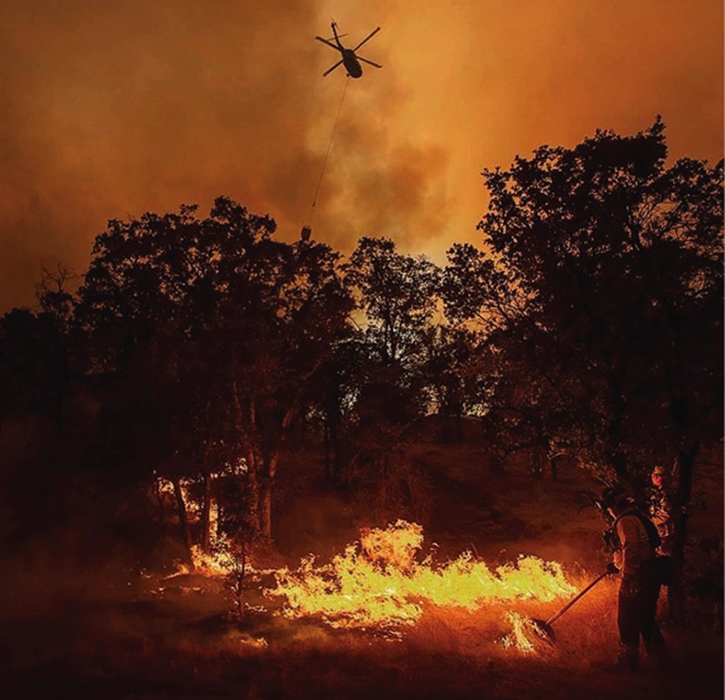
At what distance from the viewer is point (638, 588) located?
9.66 metres

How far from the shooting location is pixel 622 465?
1109 centimetres

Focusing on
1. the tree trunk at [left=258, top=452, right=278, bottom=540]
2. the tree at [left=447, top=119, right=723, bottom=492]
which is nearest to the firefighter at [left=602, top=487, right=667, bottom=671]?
the tree at [left=447, top=119, right=723, bottom=492]

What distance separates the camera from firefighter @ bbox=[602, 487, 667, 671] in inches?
379

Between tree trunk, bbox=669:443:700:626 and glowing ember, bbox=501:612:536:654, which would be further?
tree trunk, bbox=669:443:700:626

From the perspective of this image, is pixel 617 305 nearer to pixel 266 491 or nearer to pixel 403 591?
pixel 403 591

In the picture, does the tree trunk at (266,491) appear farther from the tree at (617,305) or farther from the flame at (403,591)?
the tree at (617,305)

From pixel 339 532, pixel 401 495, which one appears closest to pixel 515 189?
pixel 401 495

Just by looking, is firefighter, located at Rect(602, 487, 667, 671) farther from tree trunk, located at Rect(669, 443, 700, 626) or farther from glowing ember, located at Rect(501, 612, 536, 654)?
tree trunk, located at Rect(669, 443, 700, 626)

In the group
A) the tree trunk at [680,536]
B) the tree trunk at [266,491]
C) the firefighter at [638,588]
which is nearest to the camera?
the firefighter at [638,588]

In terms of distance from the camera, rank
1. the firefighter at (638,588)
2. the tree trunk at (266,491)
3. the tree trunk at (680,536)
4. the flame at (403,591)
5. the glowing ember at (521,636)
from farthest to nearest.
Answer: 1. the tree trunk at (266,491)
2. the flame at (403,591)
3. the tree trunk at (680,536)
4. the glowing ember at (521,636)
5. the firefighter at (638,588)

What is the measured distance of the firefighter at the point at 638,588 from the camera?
9.62 meters

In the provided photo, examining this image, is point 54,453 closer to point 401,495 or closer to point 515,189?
point 401,495

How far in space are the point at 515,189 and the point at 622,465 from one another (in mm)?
5541

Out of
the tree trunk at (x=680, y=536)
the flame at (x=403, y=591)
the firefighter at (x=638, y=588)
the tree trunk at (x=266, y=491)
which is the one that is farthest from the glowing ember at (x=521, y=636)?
the tree trunk at (x=266, y=491)
